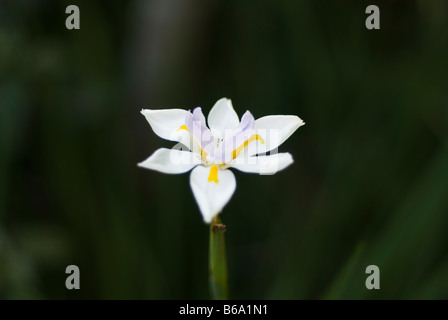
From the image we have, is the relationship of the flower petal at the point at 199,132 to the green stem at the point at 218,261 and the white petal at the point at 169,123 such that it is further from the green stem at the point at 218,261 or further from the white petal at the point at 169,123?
the green stem at the point at 218,261

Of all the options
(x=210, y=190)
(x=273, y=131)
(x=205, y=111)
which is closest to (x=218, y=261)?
(x=210, y=190)

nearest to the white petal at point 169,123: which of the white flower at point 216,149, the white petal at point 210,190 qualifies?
the white flower at point 216,149

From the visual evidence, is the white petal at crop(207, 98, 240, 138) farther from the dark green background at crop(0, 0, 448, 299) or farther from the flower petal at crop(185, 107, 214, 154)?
the dark green background at crop(0, 0, 448, 299)

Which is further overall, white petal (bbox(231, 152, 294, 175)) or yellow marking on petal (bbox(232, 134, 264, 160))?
yellow marking on petal (bbox(232, 134, 264, 160))

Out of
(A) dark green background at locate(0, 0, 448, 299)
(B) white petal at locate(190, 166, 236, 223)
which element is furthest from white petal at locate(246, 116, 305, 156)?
(A) dark green background at locate(0, 0, 448, 299)
